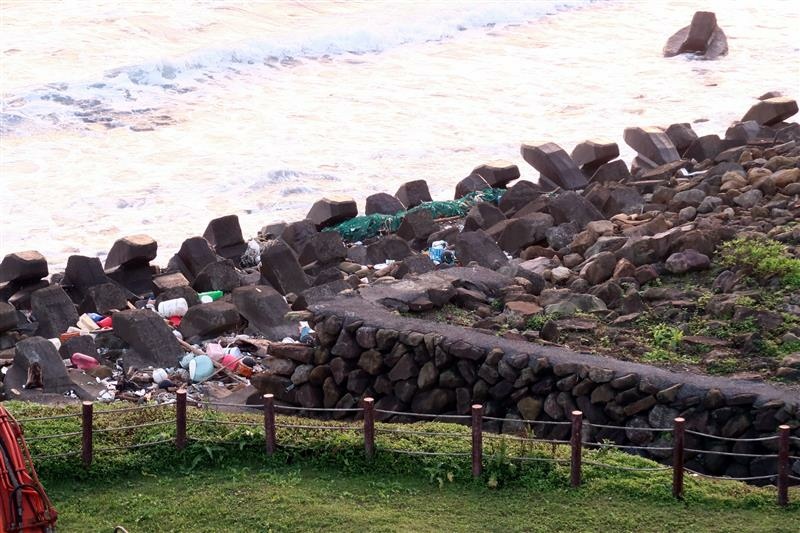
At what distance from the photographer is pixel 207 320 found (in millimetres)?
14688

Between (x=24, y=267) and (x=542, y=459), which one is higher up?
(x=542, y=459)

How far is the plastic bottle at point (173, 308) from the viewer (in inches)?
612

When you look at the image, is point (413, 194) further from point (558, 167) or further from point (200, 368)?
point (200, 368)

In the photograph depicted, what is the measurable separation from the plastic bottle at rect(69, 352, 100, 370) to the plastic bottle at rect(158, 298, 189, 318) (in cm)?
174

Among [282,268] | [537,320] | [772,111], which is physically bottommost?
[282,268]

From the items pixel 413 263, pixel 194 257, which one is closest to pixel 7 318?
pixel 194 257

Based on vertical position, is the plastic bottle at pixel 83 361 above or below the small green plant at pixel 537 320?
below

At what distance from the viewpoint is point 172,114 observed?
29.9 m

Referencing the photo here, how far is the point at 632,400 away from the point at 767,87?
2239cm

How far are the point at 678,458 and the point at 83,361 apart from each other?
6.87m

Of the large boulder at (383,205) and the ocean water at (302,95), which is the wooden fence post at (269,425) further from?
the ocean water at (302,95)

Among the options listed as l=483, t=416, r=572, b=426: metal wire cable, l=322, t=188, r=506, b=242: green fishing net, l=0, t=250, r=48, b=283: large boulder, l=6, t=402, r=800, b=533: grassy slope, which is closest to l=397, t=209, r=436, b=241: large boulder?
l=322, t=188, r=506, b=242: green fishing net

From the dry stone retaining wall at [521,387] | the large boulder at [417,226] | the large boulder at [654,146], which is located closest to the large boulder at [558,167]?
the large boulder at [654,146]

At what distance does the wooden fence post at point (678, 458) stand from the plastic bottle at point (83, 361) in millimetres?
6672
